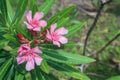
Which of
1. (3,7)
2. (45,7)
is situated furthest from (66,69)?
(3,7)

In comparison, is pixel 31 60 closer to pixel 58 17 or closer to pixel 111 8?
pixel 58 17

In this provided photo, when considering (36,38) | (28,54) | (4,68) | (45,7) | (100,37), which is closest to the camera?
(28,54)

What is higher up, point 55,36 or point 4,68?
point 55,36

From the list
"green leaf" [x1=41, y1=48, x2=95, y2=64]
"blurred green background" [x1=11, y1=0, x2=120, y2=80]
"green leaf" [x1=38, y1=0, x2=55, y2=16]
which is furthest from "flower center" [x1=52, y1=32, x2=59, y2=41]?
"blurred green background" [x1=11, y1=0, x2=120, y2=80]

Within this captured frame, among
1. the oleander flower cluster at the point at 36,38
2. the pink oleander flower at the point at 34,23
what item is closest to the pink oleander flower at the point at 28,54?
the oleander flower cluster at the point at 36,38

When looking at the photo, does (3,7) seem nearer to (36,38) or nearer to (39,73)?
(36,38)

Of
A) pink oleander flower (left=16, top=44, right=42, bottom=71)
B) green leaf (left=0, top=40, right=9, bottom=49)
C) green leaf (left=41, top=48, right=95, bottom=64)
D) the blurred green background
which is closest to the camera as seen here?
pink oleander flower (left=16, top=44, right=42, bottom=71)

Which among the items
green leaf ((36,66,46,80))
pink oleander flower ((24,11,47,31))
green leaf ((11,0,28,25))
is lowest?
green leaf ((36,66,46,80))

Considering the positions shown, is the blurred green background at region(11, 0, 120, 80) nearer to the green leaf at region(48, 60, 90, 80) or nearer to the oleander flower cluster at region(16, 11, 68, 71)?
the green leaf at region(48, 60, 90, 80)

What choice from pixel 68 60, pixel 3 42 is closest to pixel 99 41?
pixel 68 60
